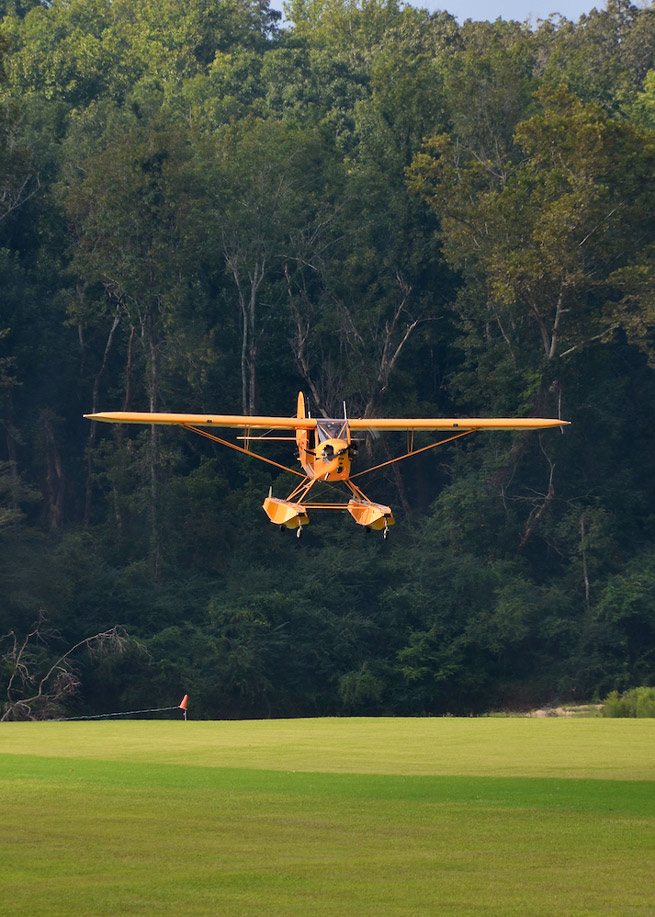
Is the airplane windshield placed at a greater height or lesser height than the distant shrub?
greater

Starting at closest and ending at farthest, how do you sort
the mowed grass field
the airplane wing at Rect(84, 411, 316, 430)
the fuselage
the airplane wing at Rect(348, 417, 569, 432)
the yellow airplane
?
the mowed grass field < the fuselage < the yellow airplane < the airplane wing at Rect(84, 411, 316, 430) < the airplane wing at Rect(348, 417, 569, 432)

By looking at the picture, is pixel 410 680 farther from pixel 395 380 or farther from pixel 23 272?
pixel 23 272

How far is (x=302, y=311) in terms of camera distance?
4959cm

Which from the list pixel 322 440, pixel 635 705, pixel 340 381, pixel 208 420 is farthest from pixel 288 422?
pixel 340 381

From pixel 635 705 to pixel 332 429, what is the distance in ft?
53.0

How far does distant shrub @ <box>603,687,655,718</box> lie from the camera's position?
34219 mm

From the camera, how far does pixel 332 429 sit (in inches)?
925

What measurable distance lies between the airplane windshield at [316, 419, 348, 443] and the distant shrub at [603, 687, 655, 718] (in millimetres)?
14325

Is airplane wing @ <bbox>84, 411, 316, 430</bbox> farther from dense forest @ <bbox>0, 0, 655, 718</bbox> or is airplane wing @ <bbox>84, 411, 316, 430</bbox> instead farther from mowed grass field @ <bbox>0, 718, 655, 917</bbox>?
dense forest @ <bbox>0, 0, 655, 718</bbox>

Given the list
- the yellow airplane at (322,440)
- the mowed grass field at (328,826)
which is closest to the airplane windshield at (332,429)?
the yellow airplane at (322,440)

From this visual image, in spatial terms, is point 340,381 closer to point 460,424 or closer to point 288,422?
point 460,424

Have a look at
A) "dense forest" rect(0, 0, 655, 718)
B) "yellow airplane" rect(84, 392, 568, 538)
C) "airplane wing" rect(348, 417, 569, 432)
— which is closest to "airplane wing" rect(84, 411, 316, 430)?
"yellow airplane" rect(84, 392, 568, 538)

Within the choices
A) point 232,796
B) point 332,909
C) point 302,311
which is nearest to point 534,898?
point 332,909

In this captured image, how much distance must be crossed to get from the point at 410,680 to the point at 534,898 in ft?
111
